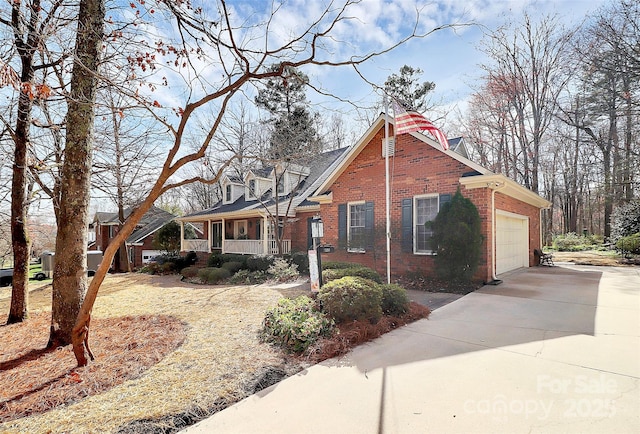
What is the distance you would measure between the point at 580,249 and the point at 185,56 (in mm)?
26175

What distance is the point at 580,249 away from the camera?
2127 centimetres

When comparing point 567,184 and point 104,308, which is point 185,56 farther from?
point 567,184

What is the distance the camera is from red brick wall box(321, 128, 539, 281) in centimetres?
924

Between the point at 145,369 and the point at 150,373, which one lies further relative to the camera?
the point at 145,369

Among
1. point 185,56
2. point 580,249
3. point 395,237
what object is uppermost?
point 185,56

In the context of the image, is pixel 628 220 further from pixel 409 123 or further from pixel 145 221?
pixel 145 221

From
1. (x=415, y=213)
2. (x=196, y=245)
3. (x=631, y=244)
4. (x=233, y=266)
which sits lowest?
(x=233, y=266)

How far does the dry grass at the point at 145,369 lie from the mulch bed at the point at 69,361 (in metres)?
0.01

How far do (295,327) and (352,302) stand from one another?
1.10 meters

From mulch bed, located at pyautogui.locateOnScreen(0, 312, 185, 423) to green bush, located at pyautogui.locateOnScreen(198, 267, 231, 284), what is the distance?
6.52m

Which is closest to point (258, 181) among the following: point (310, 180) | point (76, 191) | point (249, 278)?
point (310, 180)

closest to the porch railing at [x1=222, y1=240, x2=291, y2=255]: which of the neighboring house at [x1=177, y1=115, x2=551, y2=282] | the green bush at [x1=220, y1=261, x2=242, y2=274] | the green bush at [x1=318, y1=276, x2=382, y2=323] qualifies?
the green bush at [x1=220, y1=261, x2=242, y2=274]

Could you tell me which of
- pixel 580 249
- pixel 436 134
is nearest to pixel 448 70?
pixel 436 134

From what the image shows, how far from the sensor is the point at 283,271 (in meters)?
12.0
